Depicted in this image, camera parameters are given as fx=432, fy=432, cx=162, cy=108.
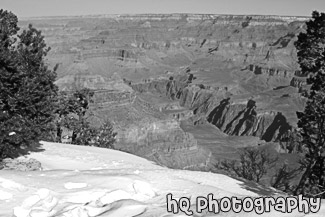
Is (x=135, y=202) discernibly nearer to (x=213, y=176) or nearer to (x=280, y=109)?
(x=213, y=176)

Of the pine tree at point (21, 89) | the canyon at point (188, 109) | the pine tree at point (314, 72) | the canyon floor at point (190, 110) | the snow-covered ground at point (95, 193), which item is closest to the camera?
the snow-covered ground at point (95, 193)

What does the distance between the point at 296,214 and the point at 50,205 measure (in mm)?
6244

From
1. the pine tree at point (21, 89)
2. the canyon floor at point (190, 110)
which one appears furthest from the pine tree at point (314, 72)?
the pine tree at point (21, 89)

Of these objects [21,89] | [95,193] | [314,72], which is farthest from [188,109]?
[95,193]

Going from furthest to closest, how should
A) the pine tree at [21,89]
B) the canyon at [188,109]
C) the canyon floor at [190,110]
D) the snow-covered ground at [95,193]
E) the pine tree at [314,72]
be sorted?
the canyon at [188,109], the canyon floor at [190,110], the pine tree at [314,72], the pine tree at [21,89], the snow-covered ground at [95,193]

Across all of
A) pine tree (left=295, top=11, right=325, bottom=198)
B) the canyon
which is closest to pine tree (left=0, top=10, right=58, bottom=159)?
pine tree (left=295, top=11, right=325, bottom=198)

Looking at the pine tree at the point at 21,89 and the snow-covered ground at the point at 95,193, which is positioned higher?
the pine tree at the point at 21,89

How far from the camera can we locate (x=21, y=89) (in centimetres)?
1809

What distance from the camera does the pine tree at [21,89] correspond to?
57.6ft

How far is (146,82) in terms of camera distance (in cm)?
18288

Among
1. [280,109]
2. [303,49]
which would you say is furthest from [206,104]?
[303,49]

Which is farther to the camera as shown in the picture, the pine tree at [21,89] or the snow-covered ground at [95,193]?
the pine tree at [21,89]

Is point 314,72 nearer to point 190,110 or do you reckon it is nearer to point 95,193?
point 95,193

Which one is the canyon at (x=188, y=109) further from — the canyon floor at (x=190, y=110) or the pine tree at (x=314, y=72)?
the pine tree at (x=314, y=72)
